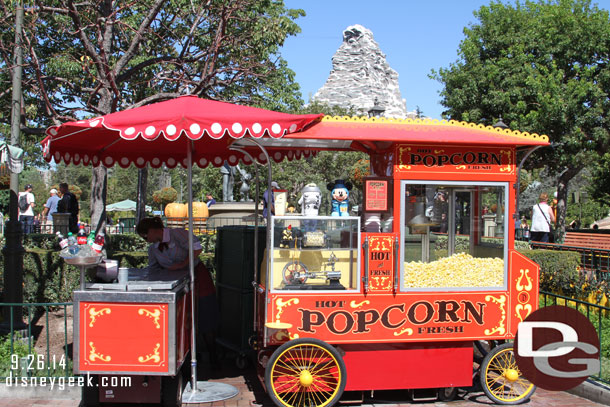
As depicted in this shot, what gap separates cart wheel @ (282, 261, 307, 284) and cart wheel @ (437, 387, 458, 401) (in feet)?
5.77

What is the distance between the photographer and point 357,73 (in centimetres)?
11812

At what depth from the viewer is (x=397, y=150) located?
5.16 meters

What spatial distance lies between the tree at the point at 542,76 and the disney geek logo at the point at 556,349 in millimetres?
13383

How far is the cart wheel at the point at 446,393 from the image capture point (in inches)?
213

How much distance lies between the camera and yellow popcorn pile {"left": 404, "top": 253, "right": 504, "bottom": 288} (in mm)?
5312

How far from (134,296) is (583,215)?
39.6 metres

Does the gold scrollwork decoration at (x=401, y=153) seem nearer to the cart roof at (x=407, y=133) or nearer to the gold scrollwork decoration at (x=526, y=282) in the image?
the cart roof at (x=407, y=133)

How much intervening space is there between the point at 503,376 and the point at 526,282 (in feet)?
3.01

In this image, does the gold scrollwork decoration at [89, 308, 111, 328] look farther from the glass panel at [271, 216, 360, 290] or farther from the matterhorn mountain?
the matterhorn mountain

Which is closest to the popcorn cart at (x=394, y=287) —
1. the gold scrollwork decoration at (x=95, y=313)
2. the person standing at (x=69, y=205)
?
the gold scrollwork decoration at (x=95, y=313)

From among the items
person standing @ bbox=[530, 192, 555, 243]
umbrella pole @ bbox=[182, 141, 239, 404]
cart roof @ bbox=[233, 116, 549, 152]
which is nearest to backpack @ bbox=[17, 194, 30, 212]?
umbrella pole @ bbox=[182, 141, 239, 404]

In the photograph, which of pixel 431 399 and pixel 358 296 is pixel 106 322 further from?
pixel 431 399

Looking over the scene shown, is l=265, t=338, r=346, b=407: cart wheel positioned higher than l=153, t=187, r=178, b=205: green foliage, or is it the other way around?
l=153, t=187, r=178, b=205: green foliage

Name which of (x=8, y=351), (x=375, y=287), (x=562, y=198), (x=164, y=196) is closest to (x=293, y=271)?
(x=375, y=287)
